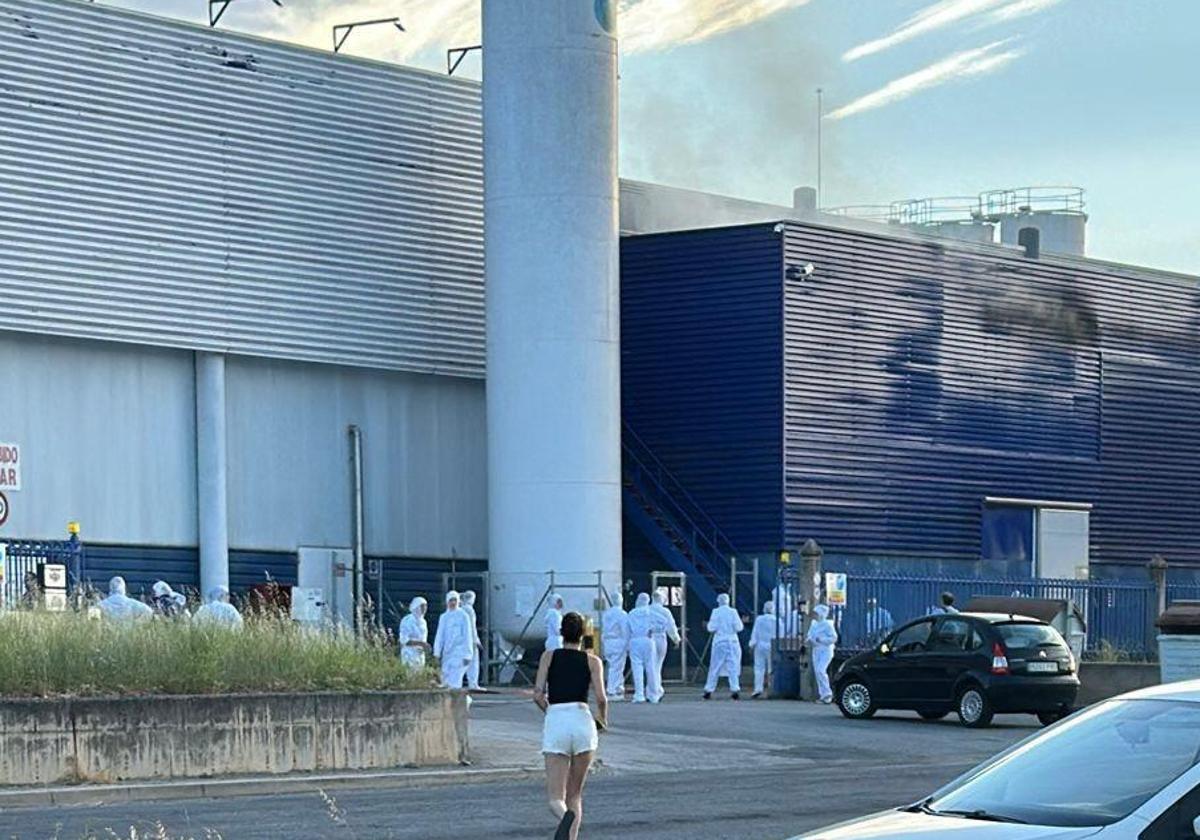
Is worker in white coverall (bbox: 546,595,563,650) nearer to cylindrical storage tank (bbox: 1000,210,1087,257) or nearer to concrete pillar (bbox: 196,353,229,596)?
concrete pillar (bbox: 196,353,229,596)

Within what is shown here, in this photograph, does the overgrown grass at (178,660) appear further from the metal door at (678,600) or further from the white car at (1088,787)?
the metal door at (678,600)

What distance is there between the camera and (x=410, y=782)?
72.9 feet

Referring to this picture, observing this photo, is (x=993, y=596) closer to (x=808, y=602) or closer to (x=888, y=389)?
(x=808, y=602)

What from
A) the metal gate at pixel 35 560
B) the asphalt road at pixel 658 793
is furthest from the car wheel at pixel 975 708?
the metal gate at pixel 35 560

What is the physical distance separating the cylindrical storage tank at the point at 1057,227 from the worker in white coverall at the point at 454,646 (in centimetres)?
3622

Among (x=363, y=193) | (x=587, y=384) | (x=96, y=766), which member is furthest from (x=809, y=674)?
(x=96, y=766)

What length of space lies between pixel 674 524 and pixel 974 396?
7.77m

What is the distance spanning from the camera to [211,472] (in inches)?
1607

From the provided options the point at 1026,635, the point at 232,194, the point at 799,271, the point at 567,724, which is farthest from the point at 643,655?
the point at 567,724

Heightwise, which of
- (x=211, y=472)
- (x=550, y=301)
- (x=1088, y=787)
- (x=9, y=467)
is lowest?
(x=1088, y=787)

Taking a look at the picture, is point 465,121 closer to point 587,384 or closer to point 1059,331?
point 587,384

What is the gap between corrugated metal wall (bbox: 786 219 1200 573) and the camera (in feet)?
148

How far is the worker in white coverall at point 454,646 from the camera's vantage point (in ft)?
110

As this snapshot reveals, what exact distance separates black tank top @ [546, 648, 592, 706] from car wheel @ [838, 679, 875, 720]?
1685 centimetres
